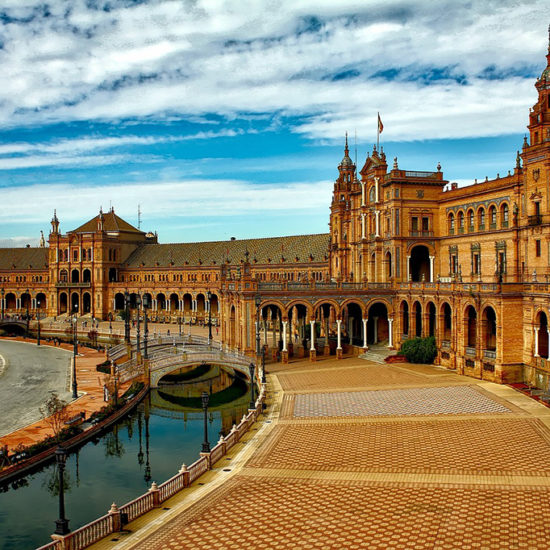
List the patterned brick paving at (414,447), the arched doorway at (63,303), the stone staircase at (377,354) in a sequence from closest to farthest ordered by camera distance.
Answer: the patterned brick paving at (414,447)
the stone staircase at (377,354)
the arched doorway at (63,303)

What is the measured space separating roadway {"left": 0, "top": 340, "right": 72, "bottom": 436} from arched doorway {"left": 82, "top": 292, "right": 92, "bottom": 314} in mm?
35080

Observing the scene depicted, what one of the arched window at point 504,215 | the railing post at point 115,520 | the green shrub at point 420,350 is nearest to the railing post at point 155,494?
the railing post at point 115,520

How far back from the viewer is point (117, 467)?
3500cm

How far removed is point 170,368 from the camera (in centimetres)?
5634

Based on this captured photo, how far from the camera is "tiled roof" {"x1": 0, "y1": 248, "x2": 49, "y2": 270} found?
130 meters

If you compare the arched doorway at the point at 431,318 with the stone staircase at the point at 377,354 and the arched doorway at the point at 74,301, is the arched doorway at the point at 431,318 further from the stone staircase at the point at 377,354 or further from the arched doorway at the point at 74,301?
the arched doorway at the point at 74,301

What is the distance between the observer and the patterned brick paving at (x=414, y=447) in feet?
92.0

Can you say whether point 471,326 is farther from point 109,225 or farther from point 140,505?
point 109,225

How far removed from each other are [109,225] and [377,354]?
7727 cm

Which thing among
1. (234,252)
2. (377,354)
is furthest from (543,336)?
(234,252)

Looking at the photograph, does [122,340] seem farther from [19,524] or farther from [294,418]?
[19,524]

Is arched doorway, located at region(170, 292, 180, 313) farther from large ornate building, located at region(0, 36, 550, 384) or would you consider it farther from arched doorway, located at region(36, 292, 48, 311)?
arched doorway, located at region(36, 292, 48, 311)

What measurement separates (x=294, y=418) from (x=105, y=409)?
1431cm

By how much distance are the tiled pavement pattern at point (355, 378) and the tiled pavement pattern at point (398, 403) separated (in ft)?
8.46
